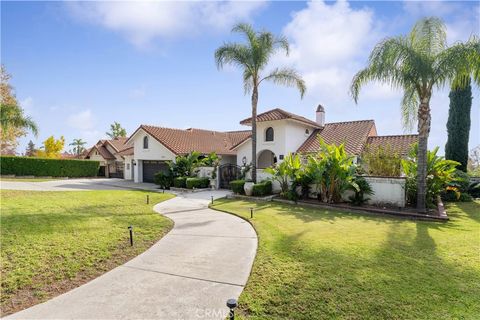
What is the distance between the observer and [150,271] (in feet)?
16.9

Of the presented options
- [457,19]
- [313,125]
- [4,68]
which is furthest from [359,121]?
[4,68]

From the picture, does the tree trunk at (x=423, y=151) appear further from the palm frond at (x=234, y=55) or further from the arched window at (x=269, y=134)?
the arched window at (x=269, y=134)

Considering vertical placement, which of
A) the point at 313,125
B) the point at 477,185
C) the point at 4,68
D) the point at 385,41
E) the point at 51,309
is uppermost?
the point at 4,68

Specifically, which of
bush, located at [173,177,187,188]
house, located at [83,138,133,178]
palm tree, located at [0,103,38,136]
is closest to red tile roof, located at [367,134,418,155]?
bush, located at [173,177,187,188]

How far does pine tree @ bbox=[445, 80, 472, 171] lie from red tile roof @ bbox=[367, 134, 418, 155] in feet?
7.66

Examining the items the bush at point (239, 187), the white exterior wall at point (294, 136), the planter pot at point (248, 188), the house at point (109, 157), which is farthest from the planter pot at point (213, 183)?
the house at point (109, 157)

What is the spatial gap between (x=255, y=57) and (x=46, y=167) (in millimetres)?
28571

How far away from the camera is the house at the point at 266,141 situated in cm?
1984

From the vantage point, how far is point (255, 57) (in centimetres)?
1561

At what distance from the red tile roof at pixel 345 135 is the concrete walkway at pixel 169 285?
14.2 m

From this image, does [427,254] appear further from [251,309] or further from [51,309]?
[51,309]

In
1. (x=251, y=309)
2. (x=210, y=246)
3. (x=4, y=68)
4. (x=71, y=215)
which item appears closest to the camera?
(x=251, y=309)

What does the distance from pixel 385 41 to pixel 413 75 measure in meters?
1.79

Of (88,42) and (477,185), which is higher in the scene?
(88,42)
